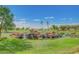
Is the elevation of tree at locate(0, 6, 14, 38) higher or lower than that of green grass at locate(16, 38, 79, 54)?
higher

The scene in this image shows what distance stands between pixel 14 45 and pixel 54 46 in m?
0.29

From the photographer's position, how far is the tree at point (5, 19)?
8.48ft

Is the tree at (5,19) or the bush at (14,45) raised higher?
the tree at (5,19)

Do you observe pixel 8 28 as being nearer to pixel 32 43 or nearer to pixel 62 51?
pixel 32 43

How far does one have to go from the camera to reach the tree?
2.58 meters

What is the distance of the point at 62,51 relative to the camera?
2.57m

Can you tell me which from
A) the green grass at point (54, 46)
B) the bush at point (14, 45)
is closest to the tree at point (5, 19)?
the bush at point (14, 45)

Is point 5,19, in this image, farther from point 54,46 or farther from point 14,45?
point 54,46

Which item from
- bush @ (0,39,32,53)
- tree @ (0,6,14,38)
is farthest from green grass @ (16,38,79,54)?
tree @ (0,6,14,38)

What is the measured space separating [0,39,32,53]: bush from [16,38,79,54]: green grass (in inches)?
1.4

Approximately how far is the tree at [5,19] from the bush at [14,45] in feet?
0.32

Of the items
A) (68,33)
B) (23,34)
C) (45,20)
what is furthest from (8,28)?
(68,33)

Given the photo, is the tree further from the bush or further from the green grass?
the green grass

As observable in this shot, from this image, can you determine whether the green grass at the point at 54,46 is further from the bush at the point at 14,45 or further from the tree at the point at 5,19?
the tree at the point at 5,19
